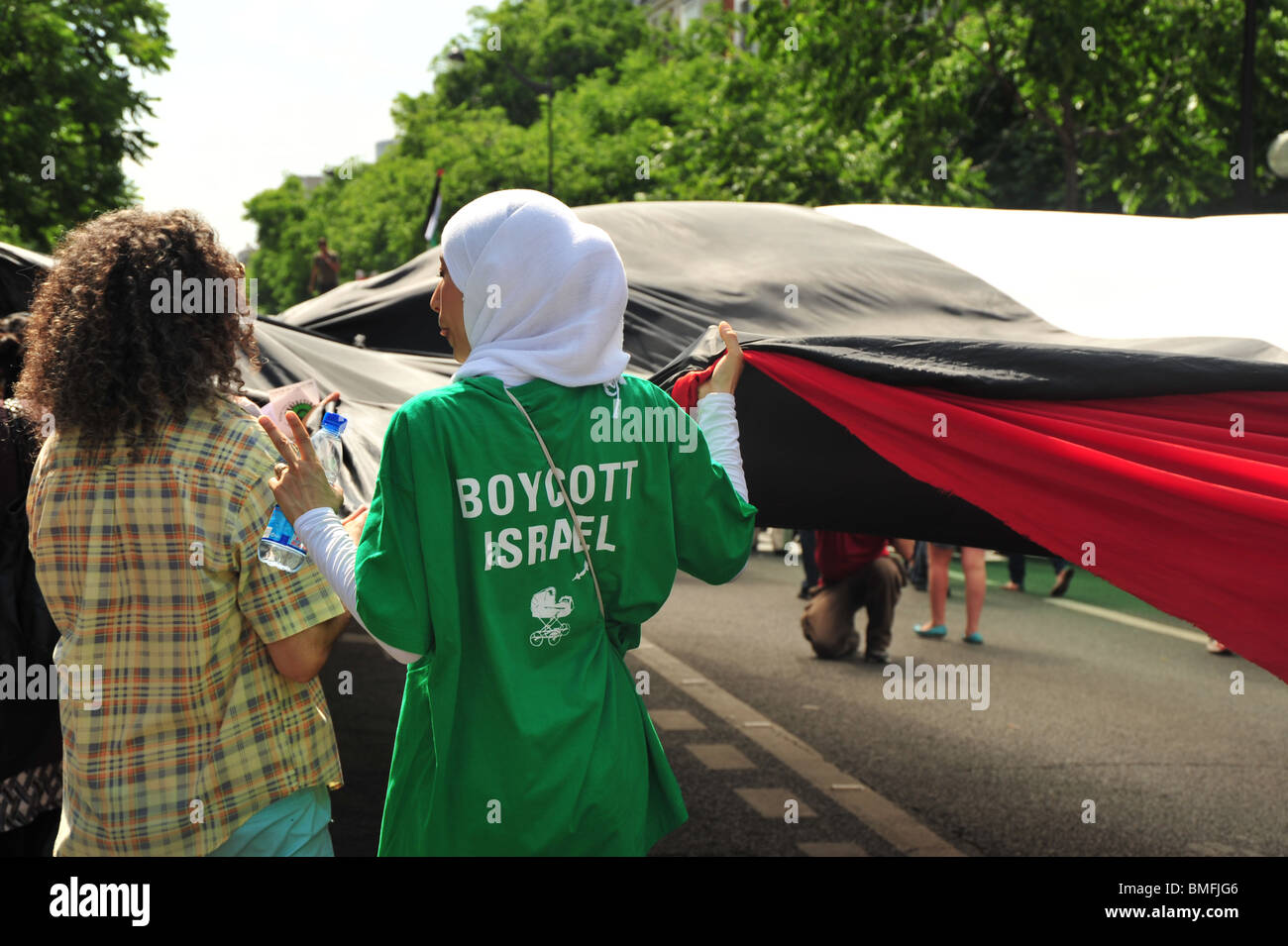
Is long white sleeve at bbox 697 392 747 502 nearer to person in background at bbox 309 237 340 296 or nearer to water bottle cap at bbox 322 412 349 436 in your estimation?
water bottle cap at bbox 322 412 349 436

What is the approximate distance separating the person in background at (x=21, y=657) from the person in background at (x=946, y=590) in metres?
7.83

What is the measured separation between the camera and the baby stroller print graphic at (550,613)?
224 cm

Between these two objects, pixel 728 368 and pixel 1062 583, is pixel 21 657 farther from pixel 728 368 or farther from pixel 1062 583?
pixel 1062 583

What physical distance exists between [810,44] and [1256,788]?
11.6 m

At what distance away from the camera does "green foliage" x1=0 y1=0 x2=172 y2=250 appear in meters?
15.2

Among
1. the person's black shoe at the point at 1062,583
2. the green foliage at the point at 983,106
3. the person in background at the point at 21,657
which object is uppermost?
the green foliage at the point at 983,106

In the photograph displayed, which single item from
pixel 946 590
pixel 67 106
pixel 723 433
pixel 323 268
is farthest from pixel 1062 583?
pixel 67 106

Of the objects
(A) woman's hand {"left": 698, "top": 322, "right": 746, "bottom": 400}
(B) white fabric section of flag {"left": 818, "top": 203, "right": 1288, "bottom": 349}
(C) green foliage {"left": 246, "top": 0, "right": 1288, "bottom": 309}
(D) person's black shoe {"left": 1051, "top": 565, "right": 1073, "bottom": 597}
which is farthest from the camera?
(C) green foliage {"left": 246, "top": 0, "right": 1288, "bottom": 309}

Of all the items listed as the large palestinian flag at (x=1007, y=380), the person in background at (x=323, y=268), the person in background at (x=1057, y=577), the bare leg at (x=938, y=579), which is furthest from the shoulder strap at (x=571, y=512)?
the person in background at (x=323, y=268)

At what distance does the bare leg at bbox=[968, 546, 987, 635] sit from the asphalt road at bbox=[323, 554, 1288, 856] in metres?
0.24

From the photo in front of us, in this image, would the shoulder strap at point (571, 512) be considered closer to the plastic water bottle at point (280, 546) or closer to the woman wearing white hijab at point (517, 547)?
the woman wearing white hijab at point (517, 547)

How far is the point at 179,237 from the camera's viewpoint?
254 centimetres

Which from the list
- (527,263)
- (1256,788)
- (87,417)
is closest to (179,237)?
(87,417)

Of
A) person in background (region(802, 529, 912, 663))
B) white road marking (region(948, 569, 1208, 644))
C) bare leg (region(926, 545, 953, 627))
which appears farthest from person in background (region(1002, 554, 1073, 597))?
person in background (region(802, 529, 912, 663))
